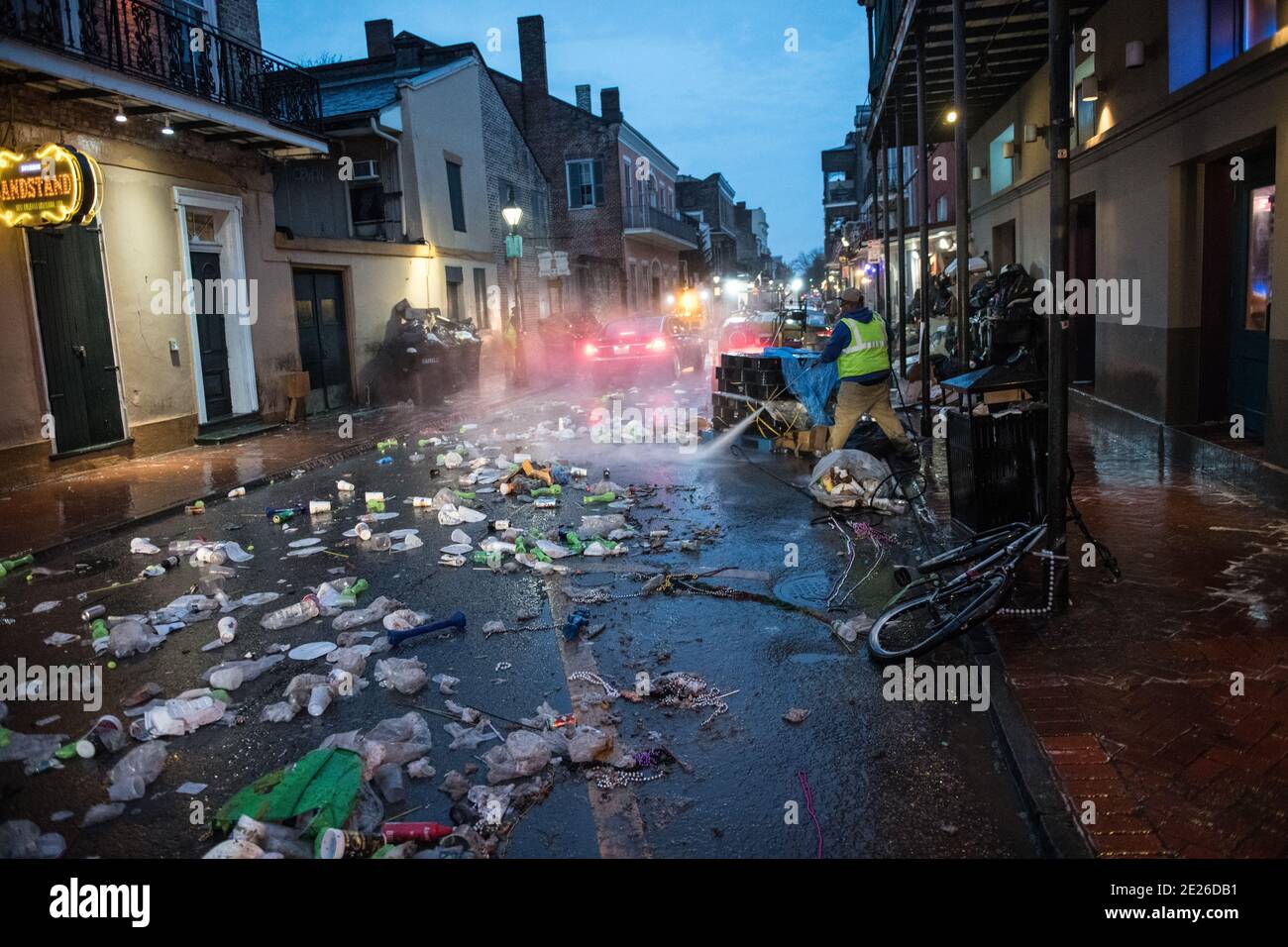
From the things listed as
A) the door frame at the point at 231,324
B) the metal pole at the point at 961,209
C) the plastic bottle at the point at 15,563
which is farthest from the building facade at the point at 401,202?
the metal pole at the point at 961,209

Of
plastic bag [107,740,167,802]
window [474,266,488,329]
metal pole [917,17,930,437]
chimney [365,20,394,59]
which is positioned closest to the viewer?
plastic bag [107,740,167,802]

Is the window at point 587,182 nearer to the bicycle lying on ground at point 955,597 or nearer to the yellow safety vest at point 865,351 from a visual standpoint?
the yellow safety vest at point 865,351

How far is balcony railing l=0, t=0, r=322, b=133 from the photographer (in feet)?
35.9

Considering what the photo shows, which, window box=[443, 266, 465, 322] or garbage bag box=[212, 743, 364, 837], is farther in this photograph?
window box=[443, 266, 465, 322]

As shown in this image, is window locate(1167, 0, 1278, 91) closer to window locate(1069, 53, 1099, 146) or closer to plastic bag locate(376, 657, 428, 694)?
window locate(1069, 53, 1099, 146)

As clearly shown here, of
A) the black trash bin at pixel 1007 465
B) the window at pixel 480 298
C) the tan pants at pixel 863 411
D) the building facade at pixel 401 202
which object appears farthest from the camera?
the window at pixel 480 298

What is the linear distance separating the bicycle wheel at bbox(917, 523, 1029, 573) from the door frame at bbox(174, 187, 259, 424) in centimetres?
1218

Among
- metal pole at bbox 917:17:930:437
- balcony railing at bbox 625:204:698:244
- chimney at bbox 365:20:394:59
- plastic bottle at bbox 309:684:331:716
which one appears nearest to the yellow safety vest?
metal pole at bbox 917:17:930:437

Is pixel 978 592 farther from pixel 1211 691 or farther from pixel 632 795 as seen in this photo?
pixel 632 795

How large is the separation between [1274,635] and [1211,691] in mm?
886

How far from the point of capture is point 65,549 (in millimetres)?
8250

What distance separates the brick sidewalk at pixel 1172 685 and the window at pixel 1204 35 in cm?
455

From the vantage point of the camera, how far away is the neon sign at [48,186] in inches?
407

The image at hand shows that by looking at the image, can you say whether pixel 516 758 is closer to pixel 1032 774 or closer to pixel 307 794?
pixel 307 794
